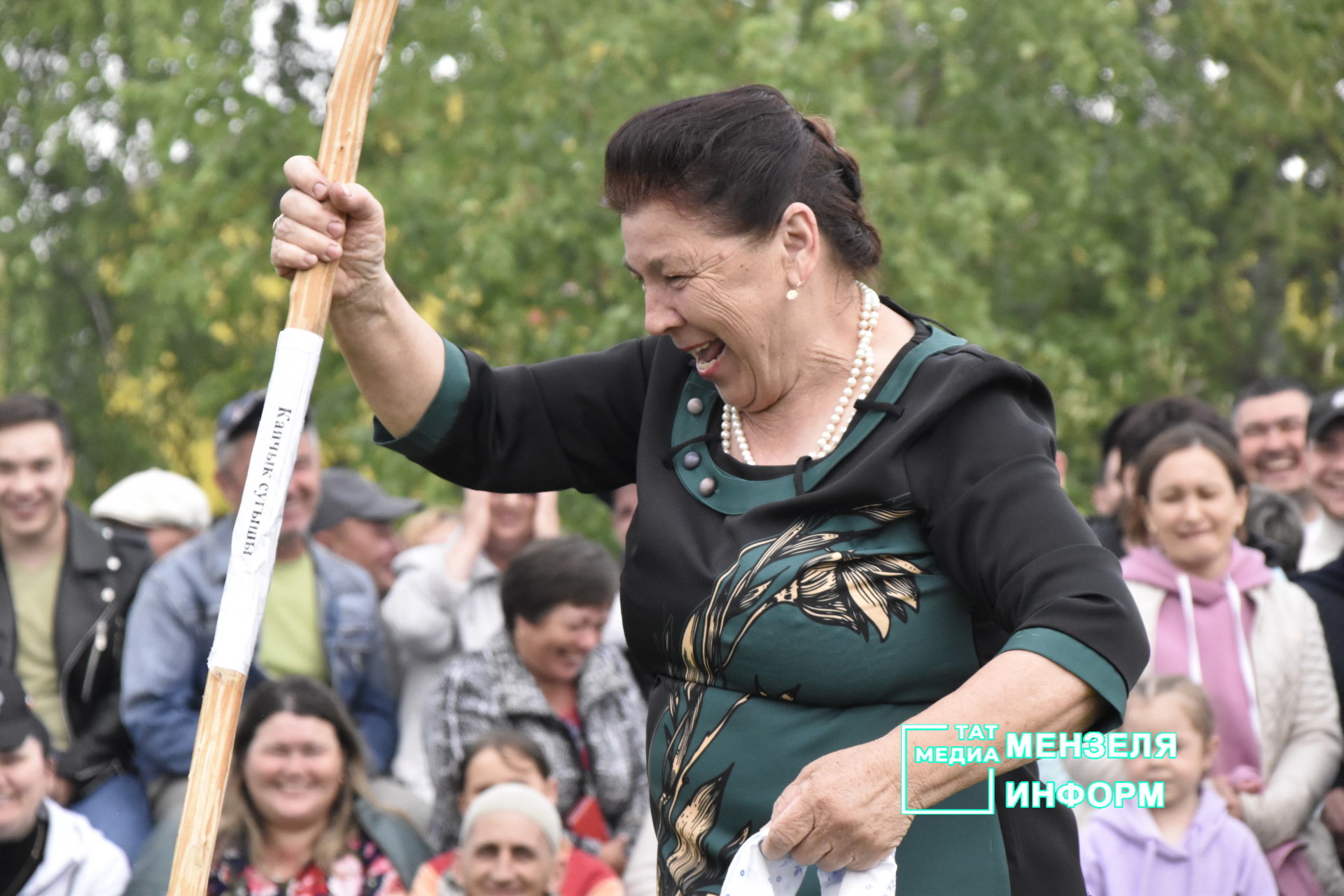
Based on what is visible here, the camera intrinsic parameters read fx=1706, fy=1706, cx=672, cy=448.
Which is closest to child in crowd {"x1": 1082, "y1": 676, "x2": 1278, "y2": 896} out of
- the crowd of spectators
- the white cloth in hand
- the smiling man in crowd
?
the crowd of spectators

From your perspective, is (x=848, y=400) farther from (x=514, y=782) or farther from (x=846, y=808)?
(x=514, y=782)

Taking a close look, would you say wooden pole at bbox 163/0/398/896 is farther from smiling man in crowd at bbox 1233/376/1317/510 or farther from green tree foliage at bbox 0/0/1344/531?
green tree foliage at bbox 0/0/1344/531

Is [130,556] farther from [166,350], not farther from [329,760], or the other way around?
[166,350]

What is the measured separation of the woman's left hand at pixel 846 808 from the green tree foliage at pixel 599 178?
8358mm

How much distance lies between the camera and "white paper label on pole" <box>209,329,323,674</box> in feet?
7.90

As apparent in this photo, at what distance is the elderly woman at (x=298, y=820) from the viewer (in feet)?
16.7

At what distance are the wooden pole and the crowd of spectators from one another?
2.73 metres

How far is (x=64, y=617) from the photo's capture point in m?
5.64

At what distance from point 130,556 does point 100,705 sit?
0.58 metres

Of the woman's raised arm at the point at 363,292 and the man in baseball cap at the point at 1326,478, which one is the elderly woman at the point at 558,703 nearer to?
the man in baseball cap at the point at 1326,478

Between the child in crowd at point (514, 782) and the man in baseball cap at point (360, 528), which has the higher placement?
the man in baseball cap at point (360, 528)

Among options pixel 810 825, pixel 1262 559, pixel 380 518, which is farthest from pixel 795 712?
pixel 380 518

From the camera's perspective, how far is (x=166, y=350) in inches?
578


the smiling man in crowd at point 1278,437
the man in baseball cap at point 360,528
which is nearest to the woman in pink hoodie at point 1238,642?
the smiling man in crowd at point 1278,437
